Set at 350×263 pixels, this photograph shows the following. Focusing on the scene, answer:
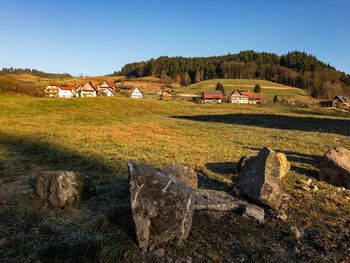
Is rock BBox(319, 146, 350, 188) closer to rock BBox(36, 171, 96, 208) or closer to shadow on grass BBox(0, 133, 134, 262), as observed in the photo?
shadow on grass BBox(0, 133, 134, 262)

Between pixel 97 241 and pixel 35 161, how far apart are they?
22.9ft

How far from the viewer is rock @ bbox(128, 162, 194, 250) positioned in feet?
16.9

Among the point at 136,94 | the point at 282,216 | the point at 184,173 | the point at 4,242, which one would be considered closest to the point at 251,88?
the point at 136,94

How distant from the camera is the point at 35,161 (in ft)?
36.3

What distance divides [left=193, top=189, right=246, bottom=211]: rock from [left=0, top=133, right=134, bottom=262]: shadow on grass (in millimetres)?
1384

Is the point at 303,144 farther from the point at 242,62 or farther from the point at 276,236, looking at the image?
the point at 242,62

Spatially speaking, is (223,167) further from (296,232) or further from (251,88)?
(251,88)

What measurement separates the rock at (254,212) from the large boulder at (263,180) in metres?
0.49

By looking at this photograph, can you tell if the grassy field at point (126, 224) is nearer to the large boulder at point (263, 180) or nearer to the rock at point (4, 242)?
the rock at point (4, 242)

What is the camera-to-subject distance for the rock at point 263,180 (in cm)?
686


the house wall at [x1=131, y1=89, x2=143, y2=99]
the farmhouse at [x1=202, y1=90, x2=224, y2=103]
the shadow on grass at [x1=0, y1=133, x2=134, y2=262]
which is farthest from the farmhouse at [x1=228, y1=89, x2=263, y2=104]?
the shadow on grass at [x1=0, y1=133, x2=134, y2=262]

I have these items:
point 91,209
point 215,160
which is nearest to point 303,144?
point 215,160

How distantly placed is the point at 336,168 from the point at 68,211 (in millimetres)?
7463

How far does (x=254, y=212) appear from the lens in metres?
6.33
